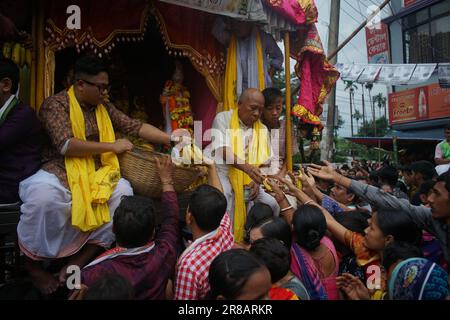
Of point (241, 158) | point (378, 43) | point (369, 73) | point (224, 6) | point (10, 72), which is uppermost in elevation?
point (378, 43)

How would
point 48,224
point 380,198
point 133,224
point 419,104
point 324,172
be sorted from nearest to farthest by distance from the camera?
point 133,224 → point 48,224 → point 380,198 → point 324,172 → point 419,104

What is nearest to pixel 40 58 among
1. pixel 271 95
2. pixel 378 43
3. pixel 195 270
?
pixel 271 95

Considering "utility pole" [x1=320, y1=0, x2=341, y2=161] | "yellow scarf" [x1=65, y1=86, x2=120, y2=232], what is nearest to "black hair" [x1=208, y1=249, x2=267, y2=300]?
"yellow scarf" [x1=65, y1=86, x2=120, y2=232]

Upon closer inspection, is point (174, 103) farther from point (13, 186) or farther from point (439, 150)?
point (439, 150)

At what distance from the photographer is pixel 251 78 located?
15.6ft

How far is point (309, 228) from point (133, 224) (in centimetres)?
120

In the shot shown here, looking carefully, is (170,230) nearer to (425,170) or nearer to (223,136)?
(223,136)

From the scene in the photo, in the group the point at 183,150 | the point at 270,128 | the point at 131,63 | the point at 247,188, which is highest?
the point at 131,63

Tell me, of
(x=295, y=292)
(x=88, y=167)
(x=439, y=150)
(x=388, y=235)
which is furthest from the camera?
(x=439, y=150)

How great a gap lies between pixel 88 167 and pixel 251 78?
2.46 m

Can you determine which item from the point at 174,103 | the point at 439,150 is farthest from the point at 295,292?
the point at 439,150

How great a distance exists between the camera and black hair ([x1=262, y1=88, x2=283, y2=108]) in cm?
448

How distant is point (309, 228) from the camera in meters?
2.61

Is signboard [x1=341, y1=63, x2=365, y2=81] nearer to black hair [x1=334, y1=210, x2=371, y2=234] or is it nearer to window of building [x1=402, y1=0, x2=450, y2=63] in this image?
window of building [x1=402, y1=0, x2=450, y2=63]
